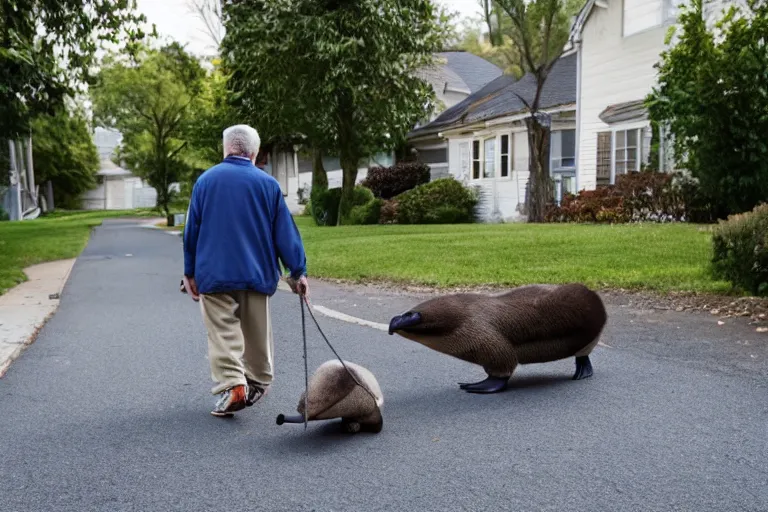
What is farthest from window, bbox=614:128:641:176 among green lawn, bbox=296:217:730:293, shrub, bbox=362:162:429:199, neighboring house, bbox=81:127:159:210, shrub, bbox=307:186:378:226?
neighboring house, bbox=81:127:159:210

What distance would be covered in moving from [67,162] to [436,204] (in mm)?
41723

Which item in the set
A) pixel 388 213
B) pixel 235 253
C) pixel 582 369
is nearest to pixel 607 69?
pixel 388 213

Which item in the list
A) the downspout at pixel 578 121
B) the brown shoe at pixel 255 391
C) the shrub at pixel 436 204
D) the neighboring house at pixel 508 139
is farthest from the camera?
the shrub at pixel 436 204

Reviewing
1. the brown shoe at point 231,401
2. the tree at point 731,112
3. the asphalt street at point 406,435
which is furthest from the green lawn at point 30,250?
the tree at point 731,112

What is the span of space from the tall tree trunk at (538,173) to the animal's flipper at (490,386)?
19.5m

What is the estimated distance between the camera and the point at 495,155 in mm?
28516

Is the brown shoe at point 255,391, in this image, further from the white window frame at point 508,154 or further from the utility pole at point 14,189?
the utility pole at point 14,189

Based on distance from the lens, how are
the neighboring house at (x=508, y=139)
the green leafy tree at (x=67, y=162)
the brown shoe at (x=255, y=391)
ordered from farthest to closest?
the green leafy tree at (x=67, y=162) → the neighboring house at (x=508, y=139) → the brown shoe at (x=255, y=391)

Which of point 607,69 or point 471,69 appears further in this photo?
point 471,69

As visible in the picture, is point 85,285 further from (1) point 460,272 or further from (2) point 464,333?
(2) point 464,333

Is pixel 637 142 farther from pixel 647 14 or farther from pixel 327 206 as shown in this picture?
pixel 327 206

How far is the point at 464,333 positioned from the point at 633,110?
18260mm

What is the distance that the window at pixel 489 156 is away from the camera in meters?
29.1

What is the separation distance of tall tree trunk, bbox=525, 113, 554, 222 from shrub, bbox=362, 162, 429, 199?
9.45m
